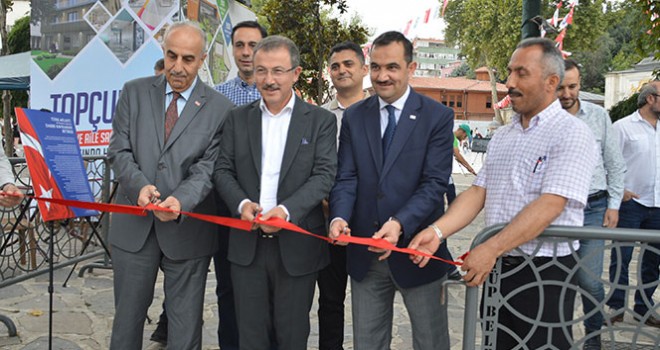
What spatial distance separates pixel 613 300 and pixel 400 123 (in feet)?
9.31

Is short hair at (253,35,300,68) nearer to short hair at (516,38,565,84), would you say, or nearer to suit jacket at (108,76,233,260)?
suit jacket at (108,76,233,260)

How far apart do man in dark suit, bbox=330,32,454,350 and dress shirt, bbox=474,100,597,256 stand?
338 millimetres

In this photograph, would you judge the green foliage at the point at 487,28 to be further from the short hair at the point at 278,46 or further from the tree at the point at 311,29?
the short hair at the point at 278,46

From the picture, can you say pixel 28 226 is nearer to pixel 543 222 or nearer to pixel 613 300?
pixel 543 222

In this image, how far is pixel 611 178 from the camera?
427 cm

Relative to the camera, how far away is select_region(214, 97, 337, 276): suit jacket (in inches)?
119

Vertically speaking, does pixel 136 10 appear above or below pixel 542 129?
above

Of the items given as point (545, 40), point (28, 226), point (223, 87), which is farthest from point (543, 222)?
point (28, 226)

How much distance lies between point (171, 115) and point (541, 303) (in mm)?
2079

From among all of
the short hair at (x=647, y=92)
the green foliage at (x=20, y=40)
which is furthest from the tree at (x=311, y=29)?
the green foliage at (x=20, y=40)

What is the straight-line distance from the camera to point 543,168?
2482 mm

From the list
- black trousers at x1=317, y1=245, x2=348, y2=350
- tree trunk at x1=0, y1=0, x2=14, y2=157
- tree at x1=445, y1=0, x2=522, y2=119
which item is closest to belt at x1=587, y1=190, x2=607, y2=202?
black trousers at x1=317, y1=245, x2=348, y2=350

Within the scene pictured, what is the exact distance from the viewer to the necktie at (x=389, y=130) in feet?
9.84

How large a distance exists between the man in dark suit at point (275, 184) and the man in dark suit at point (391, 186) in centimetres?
18
